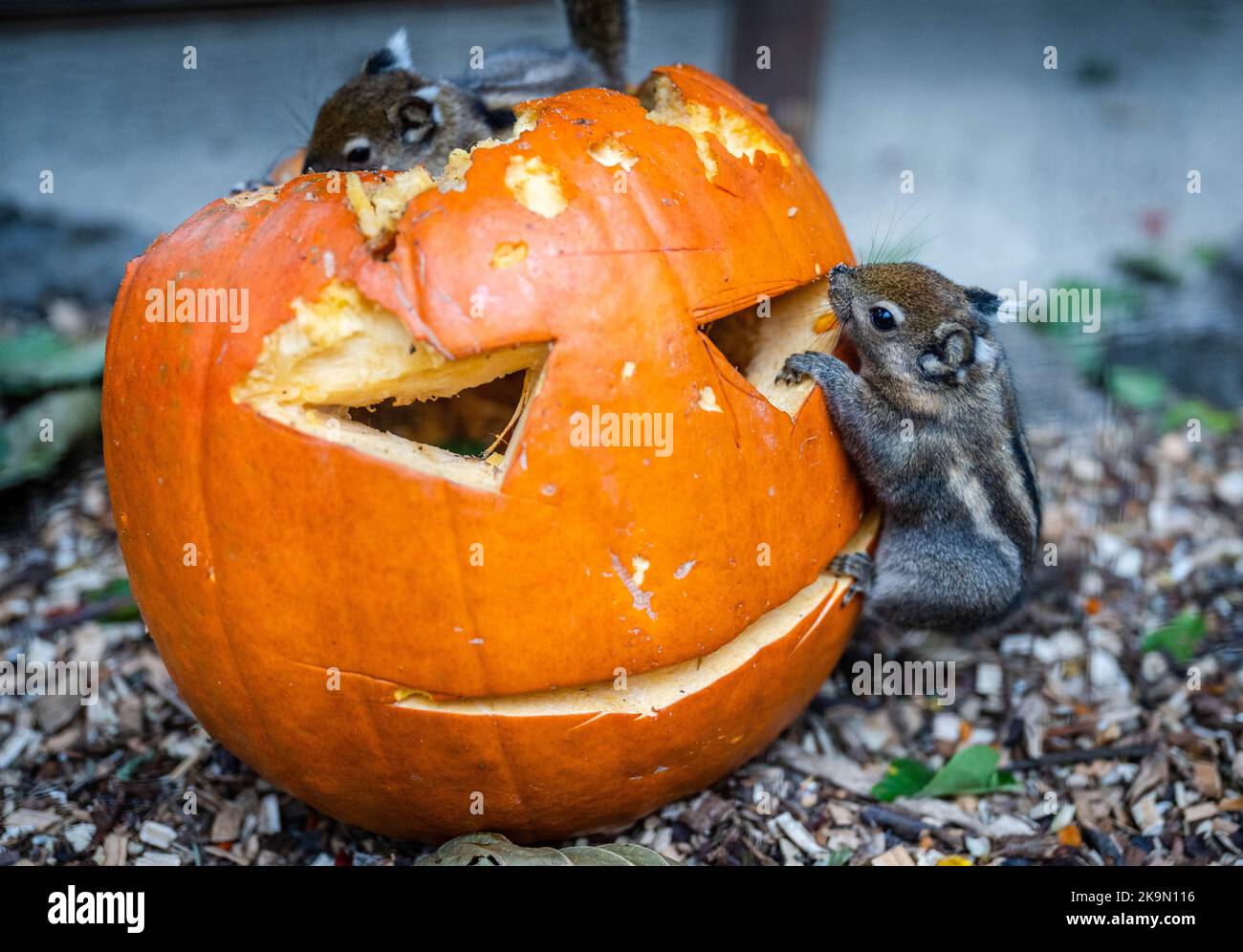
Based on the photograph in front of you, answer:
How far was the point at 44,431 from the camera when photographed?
4703 mm

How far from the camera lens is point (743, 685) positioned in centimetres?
280

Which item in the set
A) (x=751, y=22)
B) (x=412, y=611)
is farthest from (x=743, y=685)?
(x=751, y=22)

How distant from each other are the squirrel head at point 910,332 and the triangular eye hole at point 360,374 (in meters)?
1.19

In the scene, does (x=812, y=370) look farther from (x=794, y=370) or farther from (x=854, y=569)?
(x=854, y=569)

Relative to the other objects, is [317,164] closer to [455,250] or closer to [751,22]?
[455,250]

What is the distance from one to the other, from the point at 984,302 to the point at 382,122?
217 centimetres

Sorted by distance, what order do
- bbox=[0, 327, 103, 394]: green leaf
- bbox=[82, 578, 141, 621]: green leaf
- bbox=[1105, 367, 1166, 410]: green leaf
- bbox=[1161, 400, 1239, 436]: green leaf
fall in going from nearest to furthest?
bbox=[82, 578, 141, 621]: green leaf, bbox=[0, 327, 103, 394]: green leaf, bbox=[1161, 400, 1239, 436]: green leaf, bbox=[1105, 367, 1166, 410]: green leaf

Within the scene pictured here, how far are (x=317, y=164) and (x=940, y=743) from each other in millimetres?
2861

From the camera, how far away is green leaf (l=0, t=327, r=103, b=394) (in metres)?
4.85

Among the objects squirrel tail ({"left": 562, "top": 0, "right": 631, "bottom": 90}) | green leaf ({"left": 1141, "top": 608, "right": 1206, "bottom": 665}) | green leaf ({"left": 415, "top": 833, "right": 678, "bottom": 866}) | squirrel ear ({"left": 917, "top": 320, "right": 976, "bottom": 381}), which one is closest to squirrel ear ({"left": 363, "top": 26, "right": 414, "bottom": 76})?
squirrel tail ({"left": 562, "top": 0, "right": 631, "bottom": 90})

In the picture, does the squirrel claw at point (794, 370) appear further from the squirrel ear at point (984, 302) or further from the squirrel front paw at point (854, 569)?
the squirrel ear at point (984, 302)

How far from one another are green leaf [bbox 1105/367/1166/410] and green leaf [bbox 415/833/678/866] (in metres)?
3.70

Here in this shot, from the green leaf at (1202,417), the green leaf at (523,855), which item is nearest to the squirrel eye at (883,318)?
the green leaf at (523,855)

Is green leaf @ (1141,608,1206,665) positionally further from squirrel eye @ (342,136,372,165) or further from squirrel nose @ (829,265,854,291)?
squirrel eye @ (342,136,372,165)
